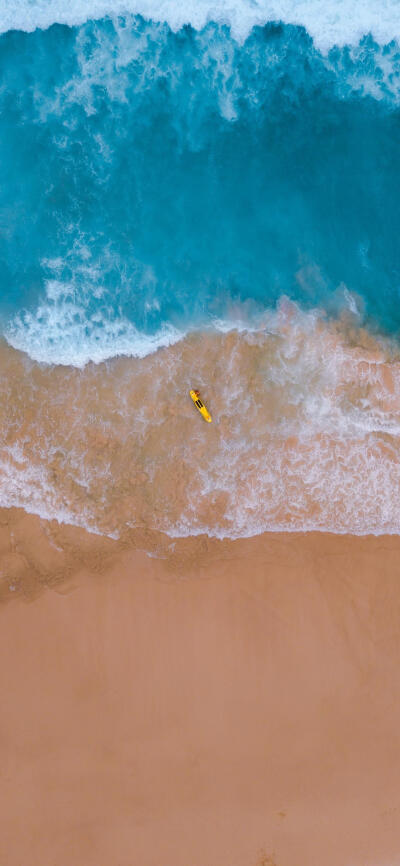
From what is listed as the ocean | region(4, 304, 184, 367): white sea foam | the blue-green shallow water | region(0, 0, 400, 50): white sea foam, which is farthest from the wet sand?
region(0, 0, 400, 50): white sea foam

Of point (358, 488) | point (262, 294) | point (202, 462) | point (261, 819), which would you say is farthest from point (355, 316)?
point (261, 819)

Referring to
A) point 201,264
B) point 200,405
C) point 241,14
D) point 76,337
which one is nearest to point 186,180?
point 201,264

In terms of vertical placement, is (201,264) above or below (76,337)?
above

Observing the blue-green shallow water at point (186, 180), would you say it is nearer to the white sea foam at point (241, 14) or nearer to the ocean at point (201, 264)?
the ocean at point (201, 264)

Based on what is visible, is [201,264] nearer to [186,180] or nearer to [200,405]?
[186,180]

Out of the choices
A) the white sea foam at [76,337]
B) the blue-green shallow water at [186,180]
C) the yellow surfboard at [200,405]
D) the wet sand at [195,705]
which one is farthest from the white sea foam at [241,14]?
the wet sand at [195,705]

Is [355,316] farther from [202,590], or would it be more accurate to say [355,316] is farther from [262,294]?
[202,590]

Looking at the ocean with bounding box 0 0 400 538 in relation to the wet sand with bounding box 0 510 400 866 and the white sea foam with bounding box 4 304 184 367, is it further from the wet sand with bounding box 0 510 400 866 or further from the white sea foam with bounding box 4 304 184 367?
the wet sand with bounding box 0 510 400 866

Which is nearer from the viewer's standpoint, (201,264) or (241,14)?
(201,264)
